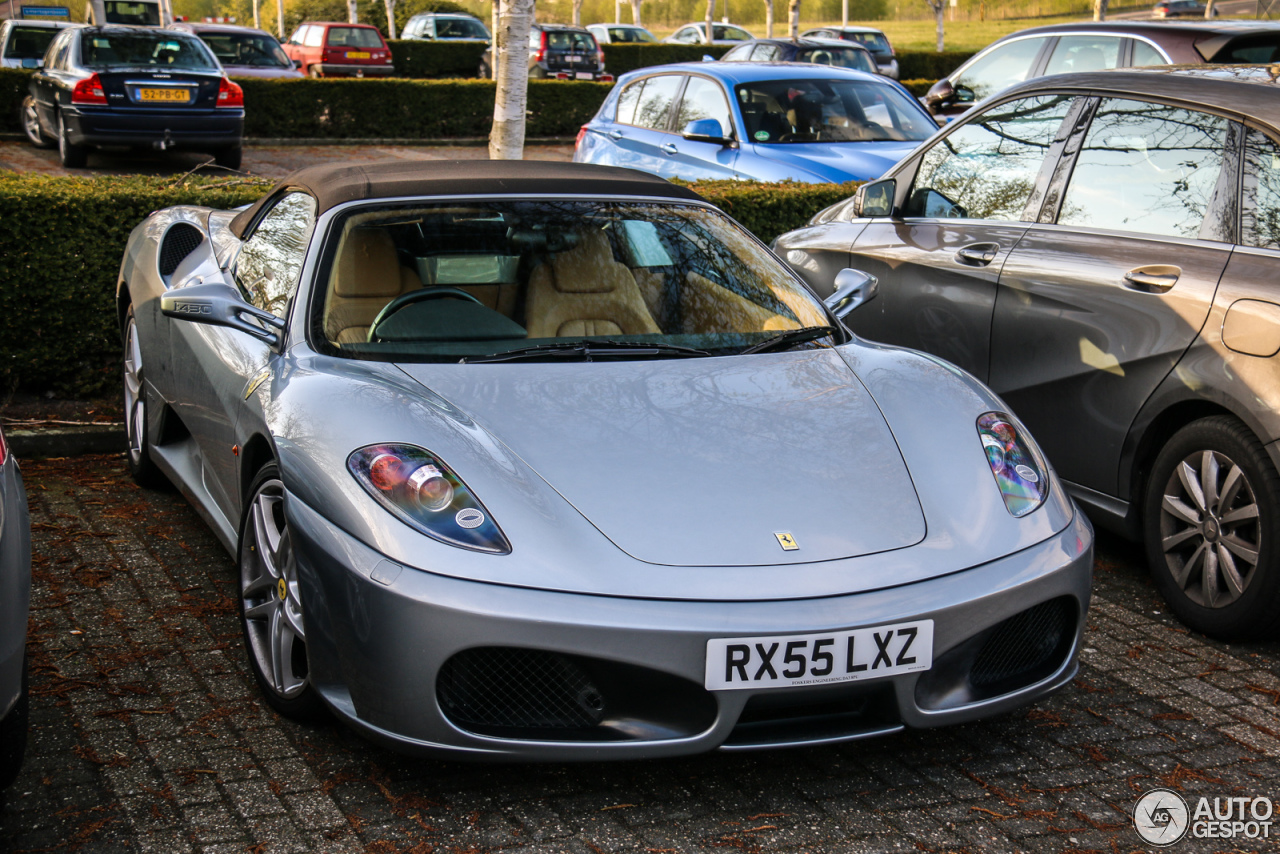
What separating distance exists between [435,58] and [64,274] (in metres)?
26.9

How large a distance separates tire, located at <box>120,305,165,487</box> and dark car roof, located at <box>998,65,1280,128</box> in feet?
12.7

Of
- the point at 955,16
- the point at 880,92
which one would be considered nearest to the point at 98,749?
the point at 880,92

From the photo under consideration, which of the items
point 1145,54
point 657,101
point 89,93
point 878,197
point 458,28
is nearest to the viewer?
point 878,197

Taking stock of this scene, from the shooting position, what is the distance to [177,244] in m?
5.29

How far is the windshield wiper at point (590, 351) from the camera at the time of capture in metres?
3.62

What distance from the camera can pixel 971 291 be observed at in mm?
5129

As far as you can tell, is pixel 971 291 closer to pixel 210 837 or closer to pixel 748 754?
pixel 748 754

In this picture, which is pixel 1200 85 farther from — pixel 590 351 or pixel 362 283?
pixel 362 283

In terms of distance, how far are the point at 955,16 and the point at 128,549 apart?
89581 mm

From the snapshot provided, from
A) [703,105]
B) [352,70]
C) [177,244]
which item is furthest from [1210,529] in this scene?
[352,70]

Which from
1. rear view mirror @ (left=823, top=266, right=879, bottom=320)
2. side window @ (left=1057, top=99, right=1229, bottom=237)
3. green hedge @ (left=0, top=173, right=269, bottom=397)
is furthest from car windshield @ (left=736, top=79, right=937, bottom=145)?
rear view mirror @ (left=823, top=266, right=879, bottom=320)

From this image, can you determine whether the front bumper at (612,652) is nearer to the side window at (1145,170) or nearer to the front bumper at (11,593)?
the front bumper at (11,593)

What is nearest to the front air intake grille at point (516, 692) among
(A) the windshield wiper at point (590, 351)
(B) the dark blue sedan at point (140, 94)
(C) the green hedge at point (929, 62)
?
(A) the windshield wiper at point (590, 351)

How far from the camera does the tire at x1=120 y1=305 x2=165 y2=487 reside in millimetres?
5238
